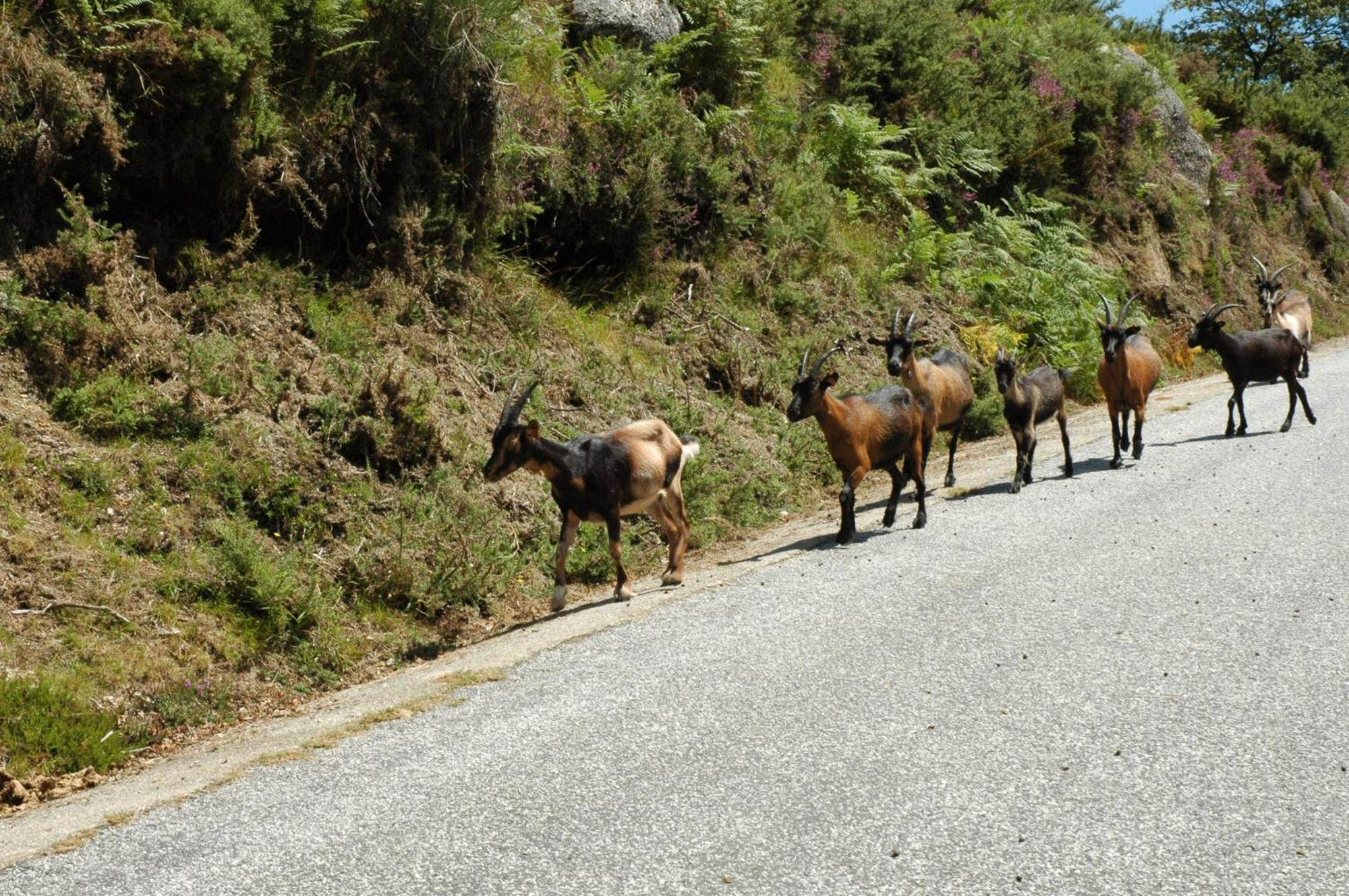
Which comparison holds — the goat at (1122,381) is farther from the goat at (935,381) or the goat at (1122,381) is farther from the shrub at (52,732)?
the shrub at (52,732)

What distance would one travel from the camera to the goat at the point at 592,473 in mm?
10297

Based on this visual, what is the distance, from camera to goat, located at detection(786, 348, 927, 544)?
12.2 metres

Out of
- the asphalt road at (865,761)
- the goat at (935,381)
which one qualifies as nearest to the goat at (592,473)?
the asphalt road at (865,761)

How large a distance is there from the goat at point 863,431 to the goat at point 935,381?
0.95 m

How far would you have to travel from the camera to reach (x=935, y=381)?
15.1 m

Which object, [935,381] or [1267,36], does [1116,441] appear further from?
[1267,36]

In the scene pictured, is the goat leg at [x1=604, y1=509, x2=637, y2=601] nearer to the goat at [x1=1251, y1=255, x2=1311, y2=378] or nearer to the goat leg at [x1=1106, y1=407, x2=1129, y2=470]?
the goat leg at [x1=1106, y1=407, x2=1129, y2=470]

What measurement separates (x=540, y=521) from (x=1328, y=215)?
130 feet

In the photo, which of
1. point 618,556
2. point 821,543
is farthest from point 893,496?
point 618,556

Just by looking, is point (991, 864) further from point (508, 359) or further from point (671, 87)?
point (671, 87)

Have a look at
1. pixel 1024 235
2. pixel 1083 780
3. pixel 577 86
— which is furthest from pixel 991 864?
pixel 1024 235

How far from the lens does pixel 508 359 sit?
1350cm

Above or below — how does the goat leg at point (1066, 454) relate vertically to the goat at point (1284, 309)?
below

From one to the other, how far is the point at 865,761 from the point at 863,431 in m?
6.37
